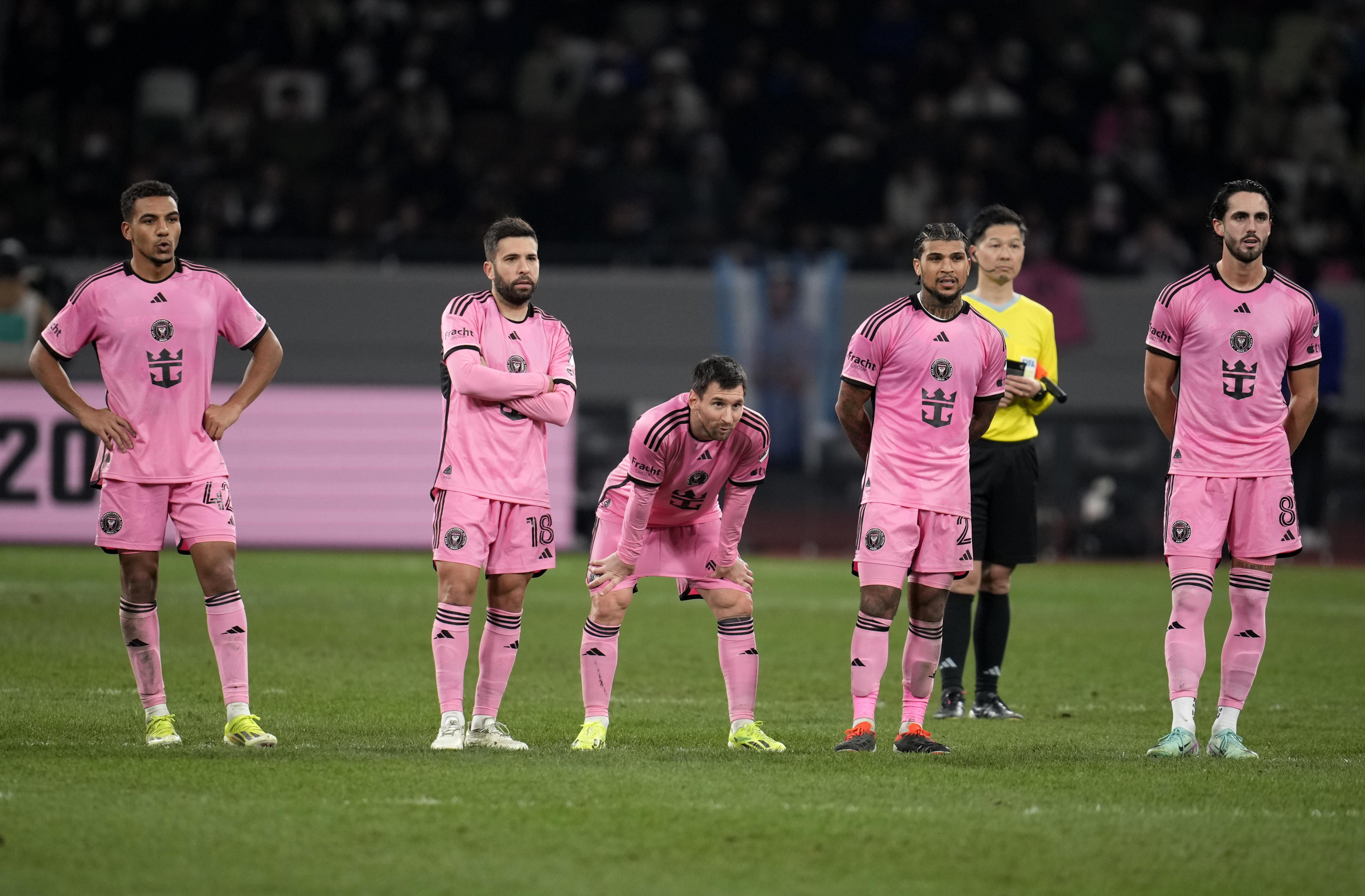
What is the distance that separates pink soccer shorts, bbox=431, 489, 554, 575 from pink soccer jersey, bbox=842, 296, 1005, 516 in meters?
1.43

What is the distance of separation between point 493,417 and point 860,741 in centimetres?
207

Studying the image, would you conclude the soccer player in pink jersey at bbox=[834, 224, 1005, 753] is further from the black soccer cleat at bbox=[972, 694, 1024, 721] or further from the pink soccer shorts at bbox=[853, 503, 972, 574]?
the black soccer cleat at bbox=[972, 694, 1024, 721]

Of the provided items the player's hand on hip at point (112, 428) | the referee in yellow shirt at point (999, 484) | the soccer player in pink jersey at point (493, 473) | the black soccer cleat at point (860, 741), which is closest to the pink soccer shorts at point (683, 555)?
the soccer player in pink jersey at point (493, 473)

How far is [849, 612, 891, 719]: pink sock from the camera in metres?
7.47

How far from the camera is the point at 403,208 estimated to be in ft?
69.1

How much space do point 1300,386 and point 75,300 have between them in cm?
533

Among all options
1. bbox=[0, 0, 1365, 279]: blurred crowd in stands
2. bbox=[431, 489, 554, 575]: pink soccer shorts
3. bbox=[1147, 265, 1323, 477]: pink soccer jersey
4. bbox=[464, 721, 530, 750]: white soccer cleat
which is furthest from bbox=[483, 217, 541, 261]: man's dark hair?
bbox=[0, 0, 1365, 279]: blurred crowd in stands

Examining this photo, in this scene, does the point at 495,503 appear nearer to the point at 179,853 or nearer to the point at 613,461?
the point at 179,853

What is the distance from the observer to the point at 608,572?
7.46 m

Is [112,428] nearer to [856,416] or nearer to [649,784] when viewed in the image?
[649,784]

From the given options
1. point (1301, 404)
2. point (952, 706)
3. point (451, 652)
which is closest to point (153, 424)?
point (451, 652)

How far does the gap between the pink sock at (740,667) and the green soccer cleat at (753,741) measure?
7 centimetres

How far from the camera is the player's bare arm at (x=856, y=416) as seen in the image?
7566mm

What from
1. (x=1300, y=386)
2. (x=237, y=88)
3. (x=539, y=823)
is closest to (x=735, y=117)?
(x=237, y=88)
